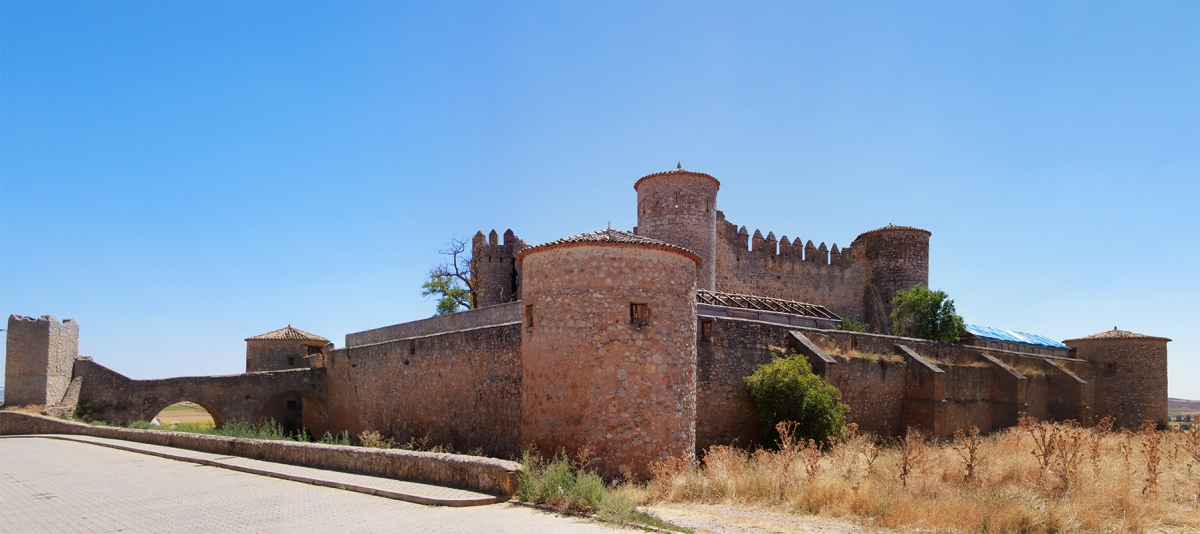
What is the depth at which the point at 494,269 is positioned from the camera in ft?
103

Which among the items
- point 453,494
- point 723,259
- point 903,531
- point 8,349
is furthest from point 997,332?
point 8,349

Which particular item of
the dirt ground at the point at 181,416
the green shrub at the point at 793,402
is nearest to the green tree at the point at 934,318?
the green shrub at the point at 793,402

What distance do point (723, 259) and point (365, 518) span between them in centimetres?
2461

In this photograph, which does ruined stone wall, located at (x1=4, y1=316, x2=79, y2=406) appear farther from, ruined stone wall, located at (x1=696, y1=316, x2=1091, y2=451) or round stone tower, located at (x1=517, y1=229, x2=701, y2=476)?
ruined stone wall, located at (x1=696, y1=316, x2=1091, y2=451)

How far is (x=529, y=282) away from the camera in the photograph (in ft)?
40.6

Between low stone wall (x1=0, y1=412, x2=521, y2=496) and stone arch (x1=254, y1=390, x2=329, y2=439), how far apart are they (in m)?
7.79

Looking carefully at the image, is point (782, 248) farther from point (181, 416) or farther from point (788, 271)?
point (181, 416)

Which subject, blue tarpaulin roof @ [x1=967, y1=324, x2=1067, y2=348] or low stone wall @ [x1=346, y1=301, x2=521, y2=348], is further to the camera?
blue tarpaulin roof @ [x1=967, y1=324, x2=1067, y2=348]

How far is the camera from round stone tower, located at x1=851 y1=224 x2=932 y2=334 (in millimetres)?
33875

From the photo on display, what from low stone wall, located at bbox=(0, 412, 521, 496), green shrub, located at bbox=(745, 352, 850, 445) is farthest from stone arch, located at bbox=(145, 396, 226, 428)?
green shrub, located at bbox=(745, 352, 850, 445)

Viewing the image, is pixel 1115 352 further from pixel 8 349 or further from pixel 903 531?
pixel 8 349

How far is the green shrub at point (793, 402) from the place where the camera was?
15312 mm

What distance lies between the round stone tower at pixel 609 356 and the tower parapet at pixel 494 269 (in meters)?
18.9

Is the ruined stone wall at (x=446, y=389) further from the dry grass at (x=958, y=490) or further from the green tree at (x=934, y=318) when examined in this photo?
the green tree at (x=934, y=318)
